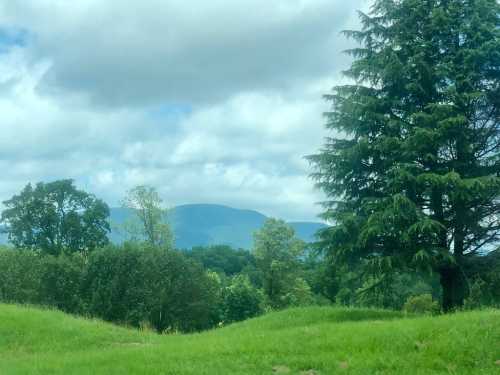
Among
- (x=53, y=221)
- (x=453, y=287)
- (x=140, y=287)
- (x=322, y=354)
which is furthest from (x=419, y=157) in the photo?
(x=53, y=221)

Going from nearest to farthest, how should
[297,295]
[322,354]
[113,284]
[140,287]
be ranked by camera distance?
[322,354]
[113,284]
[140,287]
[297,295]

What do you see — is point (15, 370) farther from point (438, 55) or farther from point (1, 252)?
point (1, 252)

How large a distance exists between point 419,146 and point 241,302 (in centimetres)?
4160

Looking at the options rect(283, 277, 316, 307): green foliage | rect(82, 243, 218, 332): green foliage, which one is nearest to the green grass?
rect(82, 243, 218, 332): green foliage

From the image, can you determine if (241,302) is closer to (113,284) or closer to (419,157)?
(113,284)

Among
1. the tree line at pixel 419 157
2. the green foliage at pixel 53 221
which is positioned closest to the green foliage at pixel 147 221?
the green foliage at pixel 53 221

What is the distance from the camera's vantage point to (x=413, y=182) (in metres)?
18.4

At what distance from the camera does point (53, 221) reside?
2338 inches

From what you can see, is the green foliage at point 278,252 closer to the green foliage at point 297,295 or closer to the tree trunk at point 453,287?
the green foliage at point 297,295

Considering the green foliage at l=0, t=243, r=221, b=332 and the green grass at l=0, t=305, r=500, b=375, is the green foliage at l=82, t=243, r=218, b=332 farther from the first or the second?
the green grass at l=0, t=305, r=500, b=375

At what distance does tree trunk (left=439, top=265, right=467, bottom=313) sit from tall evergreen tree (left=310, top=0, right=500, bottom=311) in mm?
33

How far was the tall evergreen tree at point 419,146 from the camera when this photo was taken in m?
18.2

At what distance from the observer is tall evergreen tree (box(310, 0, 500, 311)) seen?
18.2m

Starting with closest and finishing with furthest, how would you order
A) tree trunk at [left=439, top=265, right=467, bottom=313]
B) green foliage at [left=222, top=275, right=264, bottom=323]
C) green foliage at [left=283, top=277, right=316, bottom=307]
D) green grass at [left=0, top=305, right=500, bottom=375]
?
green grass at [left=0, top=305, right=500, bottom=375] → tree trunk at [left=439, top=265, right=467, bottom=313] → green foliage at [left=283, top=277, right=316, bottom=307] → green foliage at [left=222, top=275, right=264, bottom=323]
